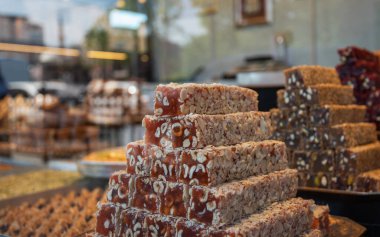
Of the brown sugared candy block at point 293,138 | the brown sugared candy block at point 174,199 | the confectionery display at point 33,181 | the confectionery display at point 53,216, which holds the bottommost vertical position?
the confectionery display at point 33,181

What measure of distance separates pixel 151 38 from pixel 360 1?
517 cm

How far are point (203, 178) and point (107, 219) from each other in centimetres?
38

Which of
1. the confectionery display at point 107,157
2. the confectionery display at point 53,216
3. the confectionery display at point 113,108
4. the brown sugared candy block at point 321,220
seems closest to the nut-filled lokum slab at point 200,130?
the brown sugared candy block at point 321,220

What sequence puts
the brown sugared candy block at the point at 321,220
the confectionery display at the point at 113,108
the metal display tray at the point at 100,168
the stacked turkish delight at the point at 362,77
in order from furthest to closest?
the confectionery display at the point at 113,108, the metal display tray at the point at 100,168, the stacked turkish delight at the point at 362,77, the brown sugared candy block at the point at 321,220

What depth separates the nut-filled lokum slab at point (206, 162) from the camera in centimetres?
128

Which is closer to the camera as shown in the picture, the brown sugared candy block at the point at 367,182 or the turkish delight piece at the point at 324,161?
the brown sugared candy block at the point at 367,182

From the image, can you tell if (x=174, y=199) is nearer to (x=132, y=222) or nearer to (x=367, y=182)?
(x=132, y=222)

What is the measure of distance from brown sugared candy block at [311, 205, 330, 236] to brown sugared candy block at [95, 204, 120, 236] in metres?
0.67

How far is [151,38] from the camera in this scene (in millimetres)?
11281

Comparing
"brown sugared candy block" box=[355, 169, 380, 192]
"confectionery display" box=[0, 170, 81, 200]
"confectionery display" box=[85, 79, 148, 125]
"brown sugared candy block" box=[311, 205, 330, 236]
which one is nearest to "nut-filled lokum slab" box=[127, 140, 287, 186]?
"brown sugared candy block" box=[311, 205, 330, 236]

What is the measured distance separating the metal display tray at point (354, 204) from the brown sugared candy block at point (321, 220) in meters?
0.30

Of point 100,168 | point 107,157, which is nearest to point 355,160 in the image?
point 100,168

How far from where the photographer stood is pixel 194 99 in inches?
53.7

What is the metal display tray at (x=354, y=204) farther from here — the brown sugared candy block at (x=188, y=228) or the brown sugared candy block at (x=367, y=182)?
the brown sugared candy block at (x=188, y=228)
